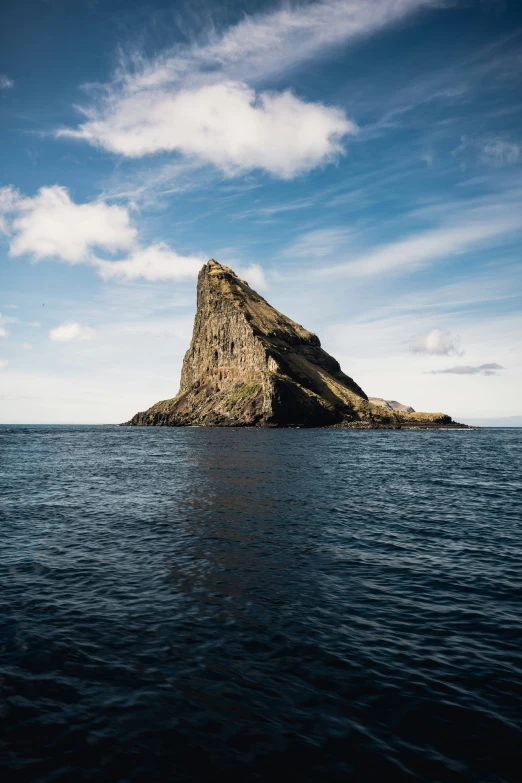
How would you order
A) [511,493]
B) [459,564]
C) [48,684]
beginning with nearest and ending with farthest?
[48,684]
[459,564]
[511,493]

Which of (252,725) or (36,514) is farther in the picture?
(36,514)

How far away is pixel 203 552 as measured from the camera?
2055 cm

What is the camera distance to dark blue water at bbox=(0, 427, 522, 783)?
28.0 feet

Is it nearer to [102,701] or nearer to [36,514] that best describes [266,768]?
[102,701]

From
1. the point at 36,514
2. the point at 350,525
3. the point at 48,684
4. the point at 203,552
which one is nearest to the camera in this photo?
the point at 48,684

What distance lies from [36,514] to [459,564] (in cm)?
2531

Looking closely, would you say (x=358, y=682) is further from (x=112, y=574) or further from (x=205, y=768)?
(x=112, y=574)

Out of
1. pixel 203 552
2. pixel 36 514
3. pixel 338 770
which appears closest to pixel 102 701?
pixel 338 770

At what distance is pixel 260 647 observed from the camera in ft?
40.3

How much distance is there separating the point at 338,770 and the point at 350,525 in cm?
1824

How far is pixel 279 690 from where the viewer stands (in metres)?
10.3

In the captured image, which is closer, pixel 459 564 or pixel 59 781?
pixel 59 781

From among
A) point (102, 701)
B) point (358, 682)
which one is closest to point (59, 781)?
point (102, 701)

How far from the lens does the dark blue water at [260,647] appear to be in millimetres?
8523
